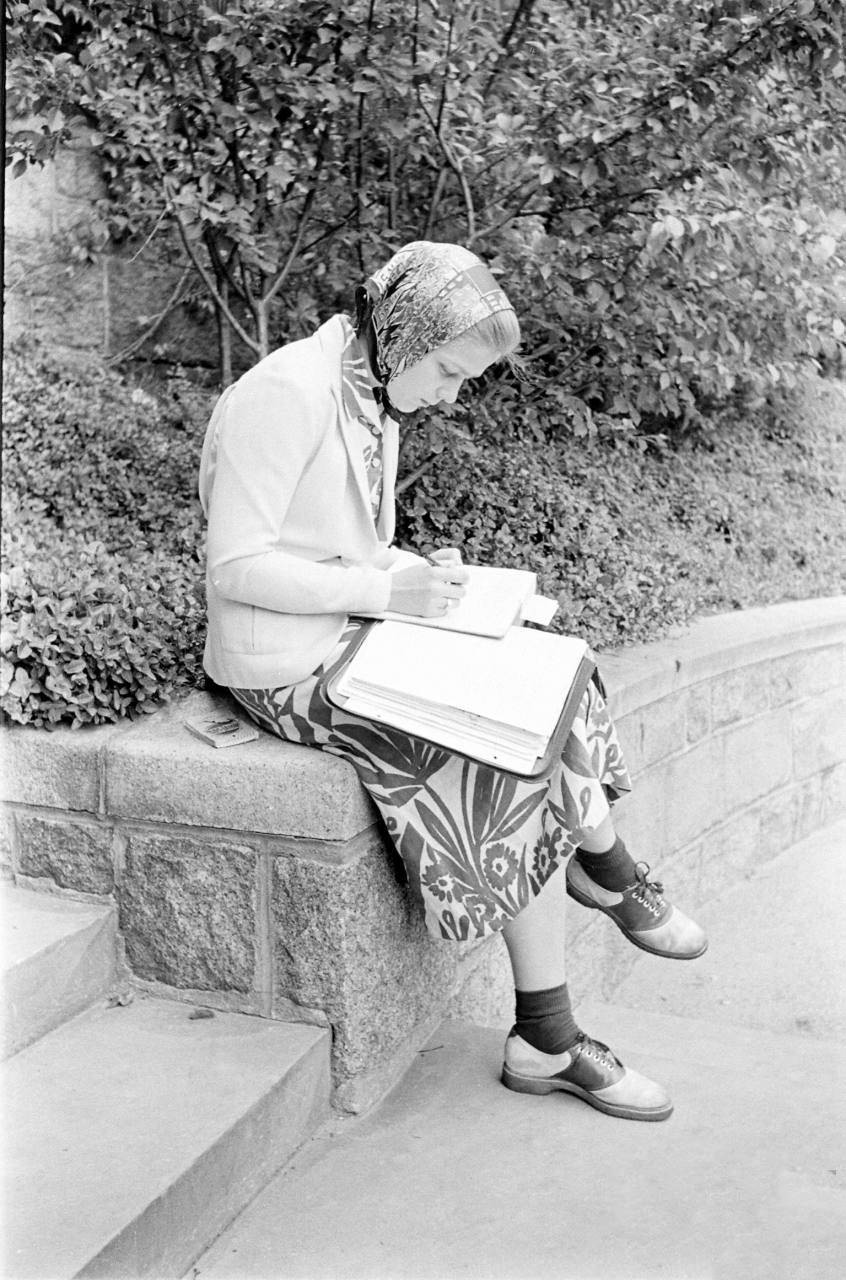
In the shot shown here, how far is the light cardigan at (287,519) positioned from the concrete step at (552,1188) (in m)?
0.91

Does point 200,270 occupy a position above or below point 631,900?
above

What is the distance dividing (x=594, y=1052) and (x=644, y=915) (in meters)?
0.37

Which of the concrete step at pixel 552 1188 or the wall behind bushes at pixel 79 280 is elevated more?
the wall behind bushes at pixel 79 280

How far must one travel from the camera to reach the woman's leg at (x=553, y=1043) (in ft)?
7.84

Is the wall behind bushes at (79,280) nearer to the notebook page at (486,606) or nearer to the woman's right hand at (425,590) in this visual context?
the notebook page at (486,606)

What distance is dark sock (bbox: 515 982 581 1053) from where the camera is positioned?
2.40m

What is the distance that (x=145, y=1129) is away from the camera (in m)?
1.94

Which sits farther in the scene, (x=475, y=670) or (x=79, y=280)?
(x=79, y=280)

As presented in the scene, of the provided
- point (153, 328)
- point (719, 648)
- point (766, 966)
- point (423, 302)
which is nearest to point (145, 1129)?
point (423, 302)

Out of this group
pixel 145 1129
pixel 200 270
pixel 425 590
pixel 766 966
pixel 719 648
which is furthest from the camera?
pixel 719 648

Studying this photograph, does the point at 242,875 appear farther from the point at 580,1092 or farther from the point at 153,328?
the point at 153,328

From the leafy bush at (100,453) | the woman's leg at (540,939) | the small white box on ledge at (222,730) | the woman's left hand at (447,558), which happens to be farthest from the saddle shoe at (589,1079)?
the leafy bush at (100,453)

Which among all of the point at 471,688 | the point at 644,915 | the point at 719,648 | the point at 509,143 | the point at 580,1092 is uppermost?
the point at 509,143

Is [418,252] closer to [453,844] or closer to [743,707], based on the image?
[453,844]
